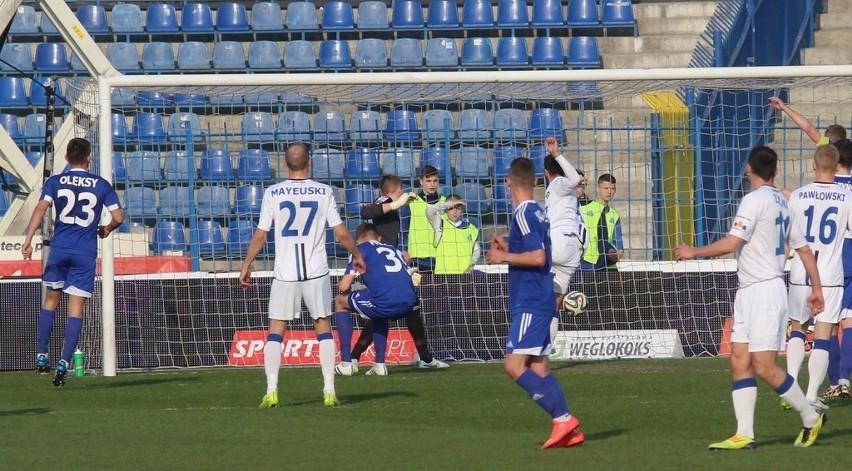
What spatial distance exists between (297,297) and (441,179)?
791 centimetres

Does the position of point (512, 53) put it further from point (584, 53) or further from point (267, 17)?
point (267, 17)

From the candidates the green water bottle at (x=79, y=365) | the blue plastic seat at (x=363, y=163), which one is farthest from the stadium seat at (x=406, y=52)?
the green water bottle at (x=79, y=365)

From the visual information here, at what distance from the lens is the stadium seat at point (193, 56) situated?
2309 centimetres

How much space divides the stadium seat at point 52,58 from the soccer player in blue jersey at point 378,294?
1120 centimetres

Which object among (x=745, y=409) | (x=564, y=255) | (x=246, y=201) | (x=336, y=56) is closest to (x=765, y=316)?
(x=745, y=409)

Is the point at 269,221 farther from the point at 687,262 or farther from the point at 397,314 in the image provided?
the point at 687,262

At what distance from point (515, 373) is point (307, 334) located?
8.02 m

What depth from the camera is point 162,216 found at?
1695 centimetres

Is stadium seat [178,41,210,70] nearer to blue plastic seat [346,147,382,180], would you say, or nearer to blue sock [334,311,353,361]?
blue plastic seat [346,147,382,180]

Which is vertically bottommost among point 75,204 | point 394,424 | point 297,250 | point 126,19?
point 394,424

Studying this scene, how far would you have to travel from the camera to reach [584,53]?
75.7 ft

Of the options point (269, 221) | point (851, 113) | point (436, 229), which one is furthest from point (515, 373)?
point (851, 113)

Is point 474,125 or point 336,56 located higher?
point 336,56

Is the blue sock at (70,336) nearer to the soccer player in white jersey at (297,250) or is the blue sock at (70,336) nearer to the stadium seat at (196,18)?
the soccer player in white jersey at (297,250)
